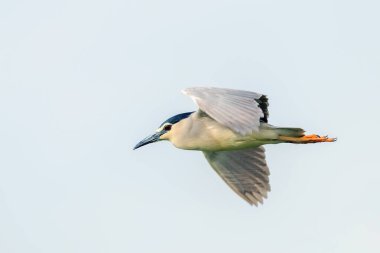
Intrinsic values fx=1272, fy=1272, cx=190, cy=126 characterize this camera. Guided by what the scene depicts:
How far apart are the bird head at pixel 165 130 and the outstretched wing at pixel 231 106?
162 centimetres

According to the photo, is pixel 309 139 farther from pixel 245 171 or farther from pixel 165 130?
pixel 165 130

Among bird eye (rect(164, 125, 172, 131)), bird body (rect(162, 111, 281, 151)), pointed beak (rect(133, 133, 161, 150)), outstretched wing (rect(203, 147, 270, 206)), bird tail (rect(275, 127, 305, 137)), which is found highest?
bird eye (rect(164, 125, 172, 131))

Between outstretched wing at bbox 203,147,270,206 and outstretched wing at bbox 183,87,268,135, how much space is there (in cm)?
275

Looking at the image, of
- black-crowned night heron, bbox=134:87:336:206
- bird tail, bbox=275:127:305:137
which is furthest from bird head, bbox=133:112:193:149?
bird tail, bbox=275:127:305:137

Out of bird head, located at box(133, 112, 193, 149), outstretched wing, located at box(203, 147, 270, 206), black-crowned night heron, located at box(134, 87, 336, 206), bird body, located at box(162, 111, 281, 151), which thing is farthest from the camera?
outstretched wing, located at box(203, 147, 270, 206)

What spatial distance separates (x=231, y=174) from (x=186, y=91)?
3299mm

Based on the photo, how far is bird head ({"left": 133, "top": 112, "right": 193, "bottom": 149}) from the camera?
20.9m

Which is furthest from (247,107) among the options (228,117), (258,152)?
(258,152)

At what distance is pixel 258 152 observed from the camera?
2192 cm

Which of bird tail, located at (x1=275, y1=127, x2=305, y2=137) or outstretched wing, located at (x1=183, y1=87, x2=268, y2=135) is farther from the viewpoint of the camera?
bird tail, located at (x1=275, y1=127, x2=305, y2=137)

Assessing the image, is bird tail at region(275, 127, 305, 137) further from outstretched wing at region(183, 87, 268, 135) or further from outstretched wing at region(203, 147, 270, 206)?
outstretched wing at region(203, 147, 270, 206)

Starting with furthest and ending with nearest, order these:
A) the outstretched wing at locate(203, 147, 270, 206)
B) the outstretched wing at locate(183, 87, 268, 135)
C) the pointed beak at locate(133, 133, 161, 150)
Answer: the outstretched wing at locate(203, 147, 270, 206) < the pointed beak at locate(133, 133, 161, 150) < the outstretched wing at locate(183, 87, 268, 135)

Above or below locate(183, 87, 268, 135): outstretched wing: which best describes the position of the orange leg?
below

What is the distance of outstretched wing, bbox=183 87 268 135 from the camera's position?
18.0 m
